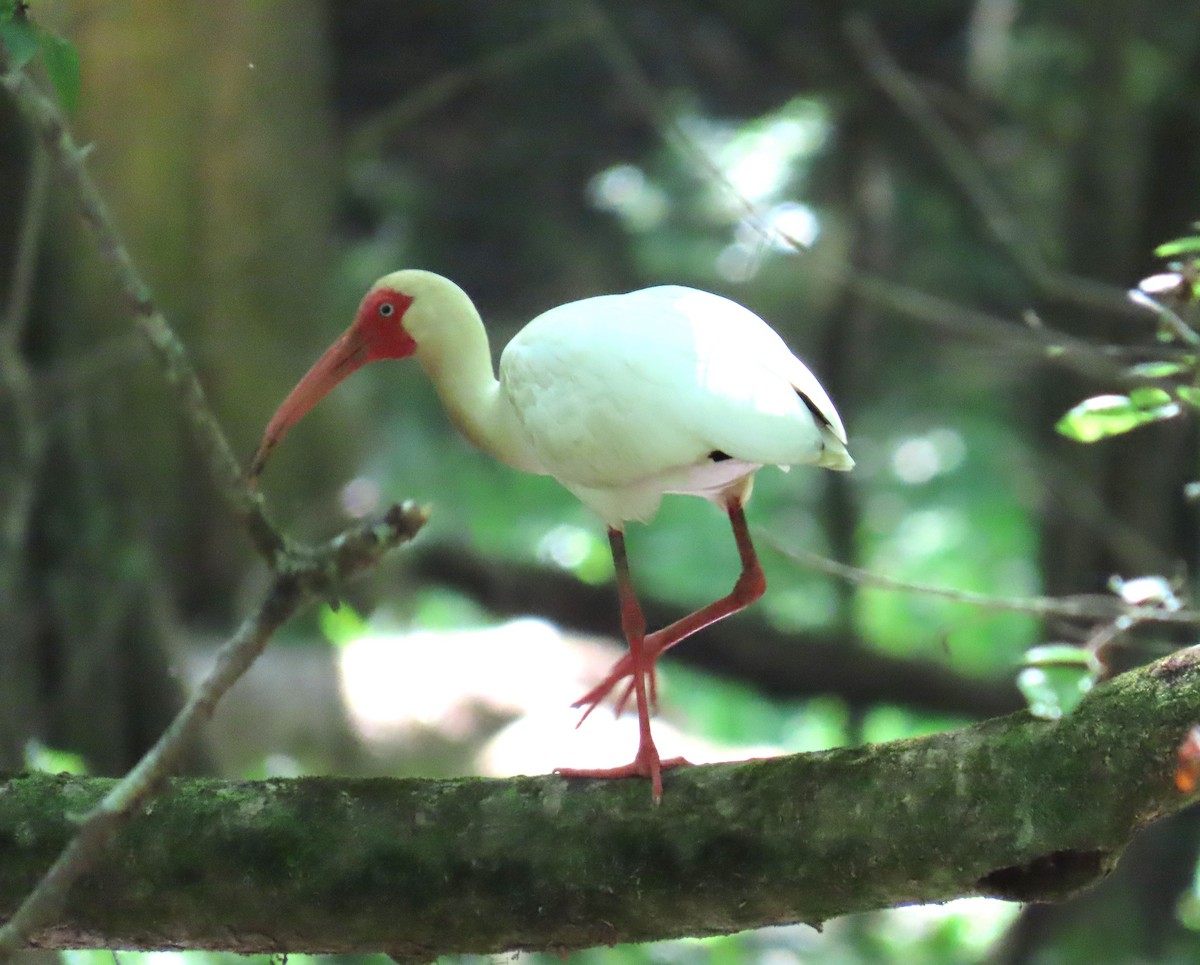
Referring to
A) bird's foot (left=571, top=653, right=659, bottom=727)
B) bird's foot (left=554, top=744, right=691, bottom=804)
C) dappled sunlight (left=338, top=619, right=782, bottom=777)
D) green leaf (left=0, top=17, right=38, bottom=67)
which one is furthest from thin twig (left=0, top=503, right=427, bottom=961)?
dappled sunlight (left=338, top=619, right=782, bottom=777)

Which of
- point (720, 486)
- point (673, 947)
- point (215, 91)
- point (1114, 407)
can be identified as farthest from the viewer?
point (215, 91)

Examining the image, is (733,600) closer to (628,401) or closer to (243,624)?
(628,401)

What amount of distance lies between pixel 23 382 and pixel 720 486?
8.24 feet

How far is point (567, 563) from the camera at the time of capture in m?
7.82

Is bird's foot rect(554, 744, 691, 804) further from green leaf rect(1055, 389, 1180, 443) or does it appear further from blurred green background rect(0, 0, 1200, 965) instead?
blurred green background rect(0, 0, 1200, 965)

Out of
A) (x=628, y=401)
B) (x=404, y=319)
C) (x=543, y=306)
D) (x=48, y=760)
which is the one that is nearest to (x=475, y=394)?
(x=404, y=319)

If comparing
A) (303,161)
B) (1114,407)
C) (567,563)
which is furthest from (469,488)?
(1114,407)

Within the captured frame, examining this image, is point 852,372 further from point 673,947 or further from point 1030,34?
point 673,947

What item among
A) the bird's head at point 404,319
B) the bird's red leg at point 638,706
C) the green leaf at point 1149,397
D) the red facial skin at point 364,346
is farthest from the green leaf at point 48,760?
the green leaf at point 1149,397

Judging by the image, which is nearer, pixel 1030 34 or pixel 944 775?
pixel 944 775

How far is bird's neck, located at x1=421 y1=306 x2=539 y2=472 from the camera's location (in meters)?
3.12

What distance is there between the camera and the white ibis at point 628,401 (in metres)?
2.61

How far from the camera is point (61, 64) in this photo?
2045mm

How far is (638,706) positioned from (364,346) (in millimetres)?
1141
